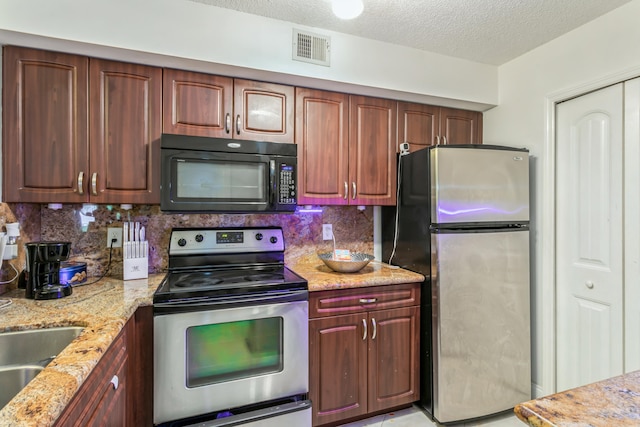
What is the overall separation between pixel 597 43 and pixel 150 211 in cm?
290

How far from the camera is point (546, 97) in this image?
2127 millimetres

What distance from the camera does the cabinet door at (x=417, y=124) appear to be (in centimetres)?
232

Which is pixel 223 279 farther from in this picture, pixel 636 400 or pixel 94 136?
pixel 636 400

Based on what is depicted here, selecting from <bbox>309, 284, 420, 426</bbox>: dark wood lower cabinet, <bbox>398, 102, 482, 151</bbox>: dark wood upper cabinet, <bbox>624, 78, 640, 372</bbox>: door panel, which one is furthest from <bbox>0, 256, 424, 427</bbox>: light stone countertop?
<bbox>624, 78, 640, 372</bbox>: door panel

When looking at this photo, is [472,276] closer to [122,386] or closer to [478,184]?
[478,184]

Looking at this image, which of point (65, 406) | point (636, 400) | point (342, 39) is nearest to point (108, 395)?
point (65, 406)

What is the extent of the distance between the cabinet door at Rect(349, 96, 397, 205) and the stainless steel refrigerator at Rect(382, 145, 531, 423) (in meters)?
0.22

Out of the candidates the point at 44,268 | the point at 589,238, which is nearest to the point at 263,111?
the point at 44,268

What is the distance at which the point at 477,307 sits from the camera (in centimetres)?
196

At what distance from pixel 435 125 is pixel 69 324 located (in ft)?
8.01

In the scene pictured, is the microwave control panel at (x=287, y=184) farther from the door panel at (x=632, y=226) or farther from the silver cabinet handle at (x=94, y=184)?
the door panel at (x=632, y=226)

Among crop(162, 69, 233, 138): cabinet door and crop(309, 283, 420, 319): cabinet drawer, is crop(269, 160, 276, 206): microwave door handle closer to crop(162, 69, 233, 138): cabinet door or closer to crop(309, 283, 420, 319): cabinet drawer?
crop(162, 69, 233, 138): cabinet door

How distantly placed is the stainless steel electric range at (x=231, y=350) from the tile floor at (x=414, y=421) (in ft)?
1.79

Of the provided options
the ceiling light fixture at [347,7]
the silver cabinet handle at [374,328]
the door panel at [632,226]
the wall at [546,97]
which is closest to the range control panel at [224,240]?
the silver cabinet handle at [374,328]
